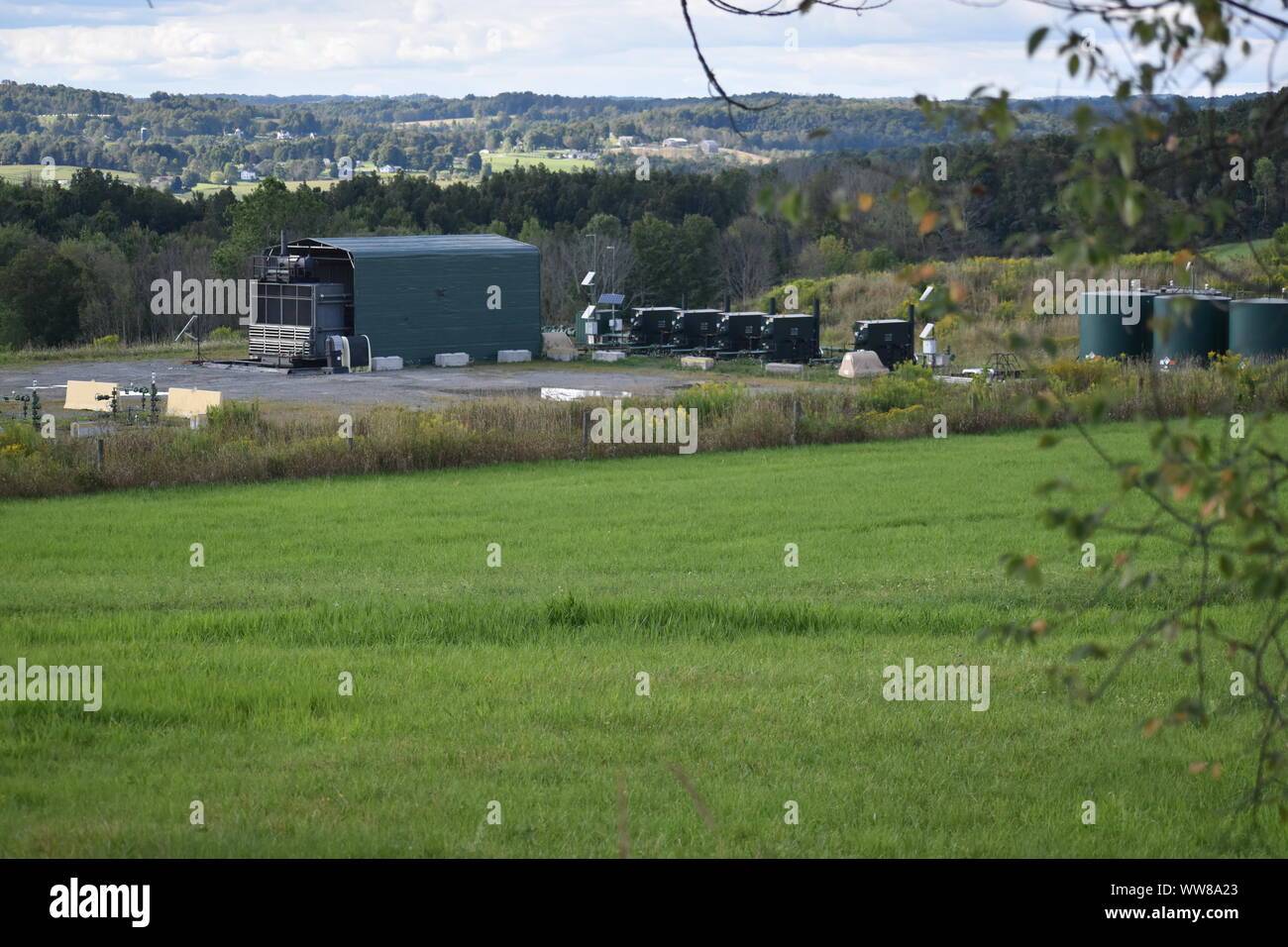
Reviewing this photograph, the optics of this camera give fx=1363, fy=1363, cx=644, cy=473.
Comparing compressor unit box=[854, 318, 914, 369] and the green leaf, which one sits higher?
the green leaf

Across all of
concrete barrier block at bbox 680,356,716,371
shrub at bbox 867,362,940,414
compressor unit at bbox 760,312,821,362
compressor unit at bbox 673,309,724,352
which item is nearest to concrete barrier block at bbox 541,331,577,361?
compressor unit at bbox 673,309,724,352

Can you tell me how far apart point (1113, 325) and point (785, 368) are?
39.3 ft

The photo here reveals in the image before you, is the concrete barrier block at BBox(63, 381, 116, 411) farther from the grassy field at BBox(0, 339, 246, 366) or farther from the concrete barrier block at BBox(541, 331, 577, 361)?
the concrete barrier block at BBox(541, 331, 577, 361)

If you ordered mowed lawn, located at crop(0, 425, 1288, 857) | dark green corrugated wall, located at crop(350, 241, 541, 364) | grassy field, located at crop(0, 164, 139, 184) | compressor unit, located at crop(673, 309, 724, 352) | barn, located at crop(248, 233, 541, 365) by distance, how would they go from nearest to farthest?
mowed lawn, located at crop(0, 425, 1288, 857), barn, located at crop(248, 233, 541, 365), dark green corrugated wall, located at crop(350, 241, 541, 364), compressor unit, located at crop(673, 309, 724, 352), grassy field, located at crop(0, 164, 139, 184)

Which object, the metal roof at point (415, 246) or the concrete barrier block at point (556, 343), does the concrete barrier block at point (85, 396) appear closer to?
the metal roof at point (415, 246)

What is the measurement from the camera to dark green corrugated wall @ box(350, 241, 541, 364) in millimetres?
54281

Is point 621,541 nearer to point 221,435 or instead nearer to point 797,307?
point 221,435

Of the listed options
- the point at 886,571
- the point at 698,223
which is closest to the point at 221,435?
the point at 886,571

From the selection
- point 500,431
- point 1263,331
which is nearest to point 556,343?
point 1263,331

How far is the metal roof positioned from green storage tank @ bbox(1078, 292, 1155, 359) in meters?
24.4

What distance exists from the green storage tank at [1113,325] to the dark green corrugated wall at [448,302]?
23641 mm

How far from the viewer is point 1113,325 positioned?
45.6 metres

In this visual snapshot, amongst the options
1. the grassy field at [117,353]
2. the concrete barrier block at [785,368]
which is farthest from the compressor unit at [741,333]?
the grassy field at [117,353]
